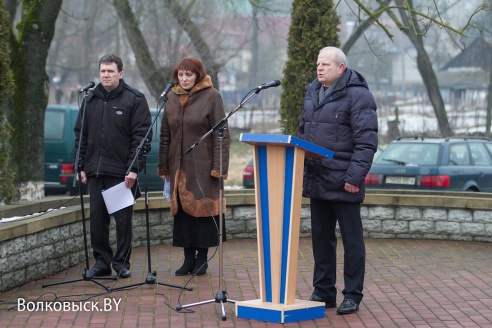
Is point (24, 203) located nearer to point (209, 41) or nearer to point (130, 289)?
point (130, 289)

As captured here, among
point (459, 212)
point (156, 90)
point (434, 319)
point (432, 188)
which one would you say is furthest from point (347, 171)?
point (156, 90)

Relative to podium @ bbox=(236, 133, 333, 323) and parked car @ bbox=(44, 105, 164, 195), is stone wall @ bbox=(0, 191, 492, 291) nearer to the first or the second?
podium @ bbox=(236, 133, 333, 323)

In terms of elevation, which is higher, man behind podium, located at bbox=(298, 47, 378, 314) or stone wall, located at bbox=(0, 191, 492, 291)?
man behind podium, located at bbox=(298, 47, 378, 314)

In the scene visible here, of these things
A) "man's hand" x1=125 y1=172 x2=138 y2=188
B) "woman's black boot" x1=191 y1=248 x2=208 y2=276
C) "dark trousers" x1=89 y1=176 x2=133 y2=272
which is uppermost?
"man's hand" x1=125 y1=172 x2=138 y2=188

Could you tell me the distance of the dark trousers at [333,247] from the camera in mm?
7484

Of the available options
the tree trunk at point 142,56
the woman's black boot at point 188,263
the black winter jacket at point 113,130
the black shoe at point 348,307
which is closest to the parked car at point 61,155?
the tree trunk at point 142,56

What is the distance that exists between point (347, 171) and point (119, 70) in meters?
2.64

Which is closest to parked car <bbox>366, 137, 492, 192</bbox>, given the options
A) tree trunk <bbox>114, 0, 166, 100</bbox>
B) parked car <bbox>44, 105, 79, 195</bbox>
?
parked car <bbox>44, 105, 79, 195</bbox>

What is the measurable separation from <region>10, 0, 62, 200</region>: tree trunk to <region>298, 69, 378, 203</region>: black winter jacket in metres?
6.18

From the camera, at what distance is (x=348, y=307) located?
7414mm

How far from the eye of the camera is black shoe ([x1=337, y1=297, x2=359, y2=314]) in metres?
7.40

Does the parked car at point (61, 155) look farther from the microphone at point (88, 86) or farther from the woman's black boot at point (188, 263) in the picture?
the microphone at point (88, 86)

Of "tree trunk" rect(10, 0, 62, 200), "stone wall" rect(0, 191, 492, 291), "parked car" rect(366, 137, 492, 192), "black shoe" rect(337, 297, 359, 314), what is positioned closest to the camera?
"black shoe" rect(337, 297, 359, 314)

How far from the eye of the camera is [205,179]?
8.91 metres
